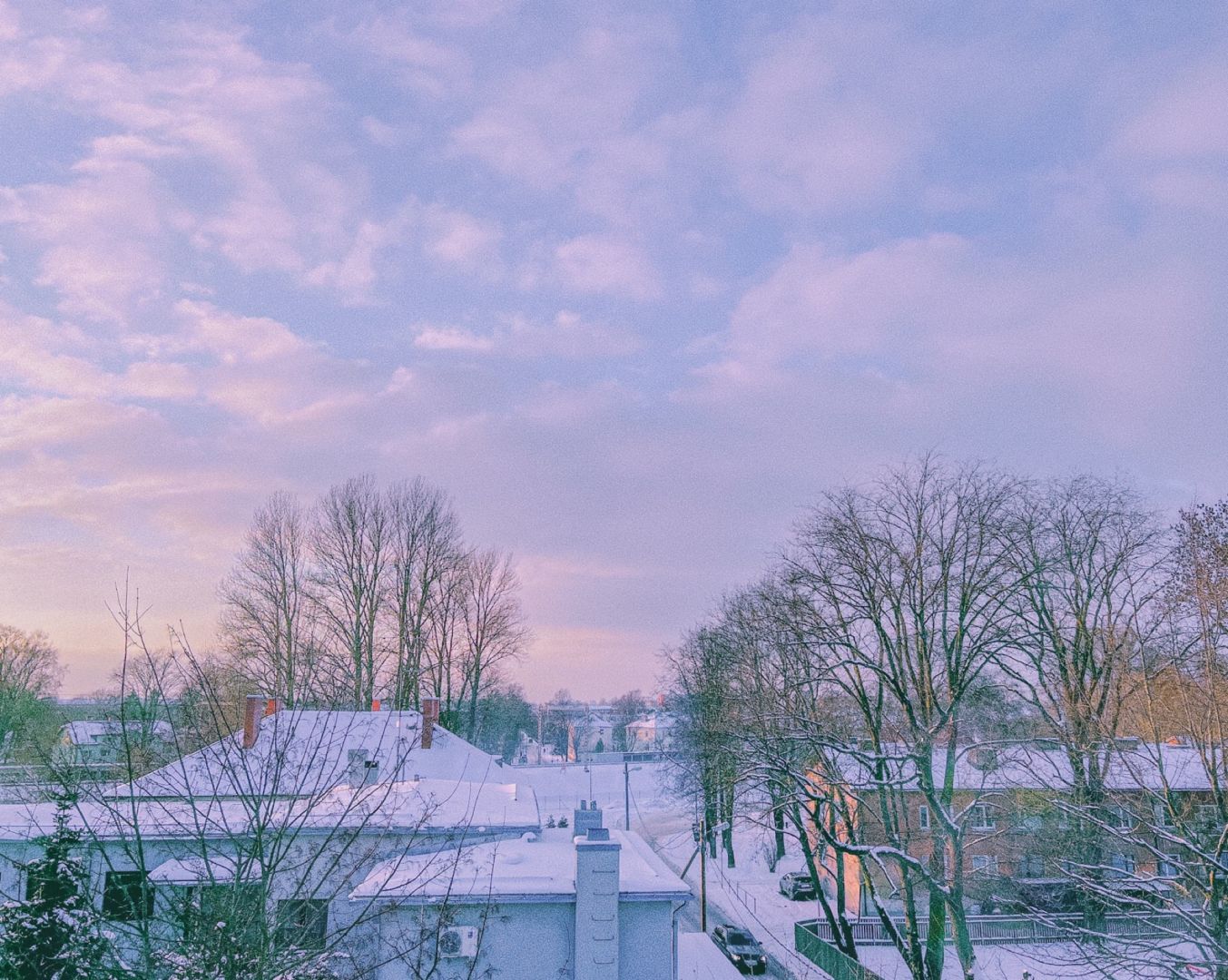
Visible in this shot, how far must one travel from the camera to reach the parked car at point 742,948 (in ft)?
81.6

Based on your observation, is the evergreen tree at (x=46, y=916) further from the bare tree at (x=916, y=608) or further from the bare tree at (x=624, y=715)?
the bare tree at (x=624, y=715)

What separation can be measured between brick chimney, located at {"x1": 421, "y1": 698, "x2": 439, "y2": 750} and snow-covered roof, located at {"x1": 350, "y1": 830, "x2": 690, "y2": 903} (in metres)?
10.2

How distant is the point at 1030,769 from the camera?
11586 millimetres

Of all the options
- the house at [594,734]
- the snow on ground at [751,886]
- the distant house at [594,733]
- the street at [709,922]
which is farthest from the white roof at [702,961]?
the distant house at [594,733]

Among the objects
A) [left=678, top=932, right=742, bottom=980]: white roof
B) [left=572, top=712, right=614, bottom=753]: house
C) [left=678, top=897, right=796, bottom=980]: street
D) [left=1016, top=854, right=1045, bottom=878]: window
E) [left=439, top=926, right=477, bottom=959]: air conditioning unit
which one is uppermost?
[left=439, top=926, right=477, bottom=959]: air conditioning unit

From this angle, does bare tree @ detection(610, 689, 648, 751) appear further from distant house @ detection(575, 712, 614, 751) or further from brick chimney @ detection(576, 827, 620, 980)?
brick chimney @ detection(576, 827, 620, 980)

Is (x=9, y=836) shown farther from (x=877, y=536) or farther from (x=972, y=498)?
(x=972, y=498)

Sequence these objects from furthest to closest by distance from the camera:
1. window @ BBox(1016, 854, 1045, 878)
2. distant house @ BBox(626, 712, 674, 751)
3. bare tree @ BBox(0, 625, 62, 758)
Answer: distant house @ BBox(626, 712, 674, 751), bare tree @ BBox(0, 625, 62, 758), window @ BBox(1016, 854, 1045, 878)

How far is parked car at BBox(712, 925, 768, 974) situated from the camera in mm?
24859

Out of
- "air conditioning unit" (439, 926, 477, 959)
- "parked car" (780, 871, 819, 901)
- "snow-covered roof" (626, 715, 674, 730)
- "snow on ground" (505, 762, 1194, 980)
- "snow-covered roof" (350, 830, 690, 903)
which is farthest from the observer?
"snow-covered roof" (626, 715, 674, 730)

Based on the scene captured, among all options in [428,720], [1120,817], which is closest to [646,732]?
[428,720]

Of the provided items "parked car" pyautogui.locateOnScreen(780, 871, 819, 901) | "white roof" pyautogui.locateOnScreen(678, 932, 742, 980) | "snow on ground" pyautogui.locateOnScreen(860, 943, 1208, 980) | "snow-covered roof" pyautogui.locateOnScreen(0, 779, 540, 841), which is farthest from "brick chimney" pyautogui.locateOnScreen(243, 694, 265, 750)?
"parked car" pyautogui.locateOnScreen(780, 871, 819, 901)

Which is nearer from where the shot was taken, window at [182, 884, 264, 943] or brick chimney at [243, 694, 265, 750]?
window at [182, 884, 264, 943]

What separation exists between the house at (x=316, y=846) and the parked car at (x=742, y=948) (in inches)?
204
